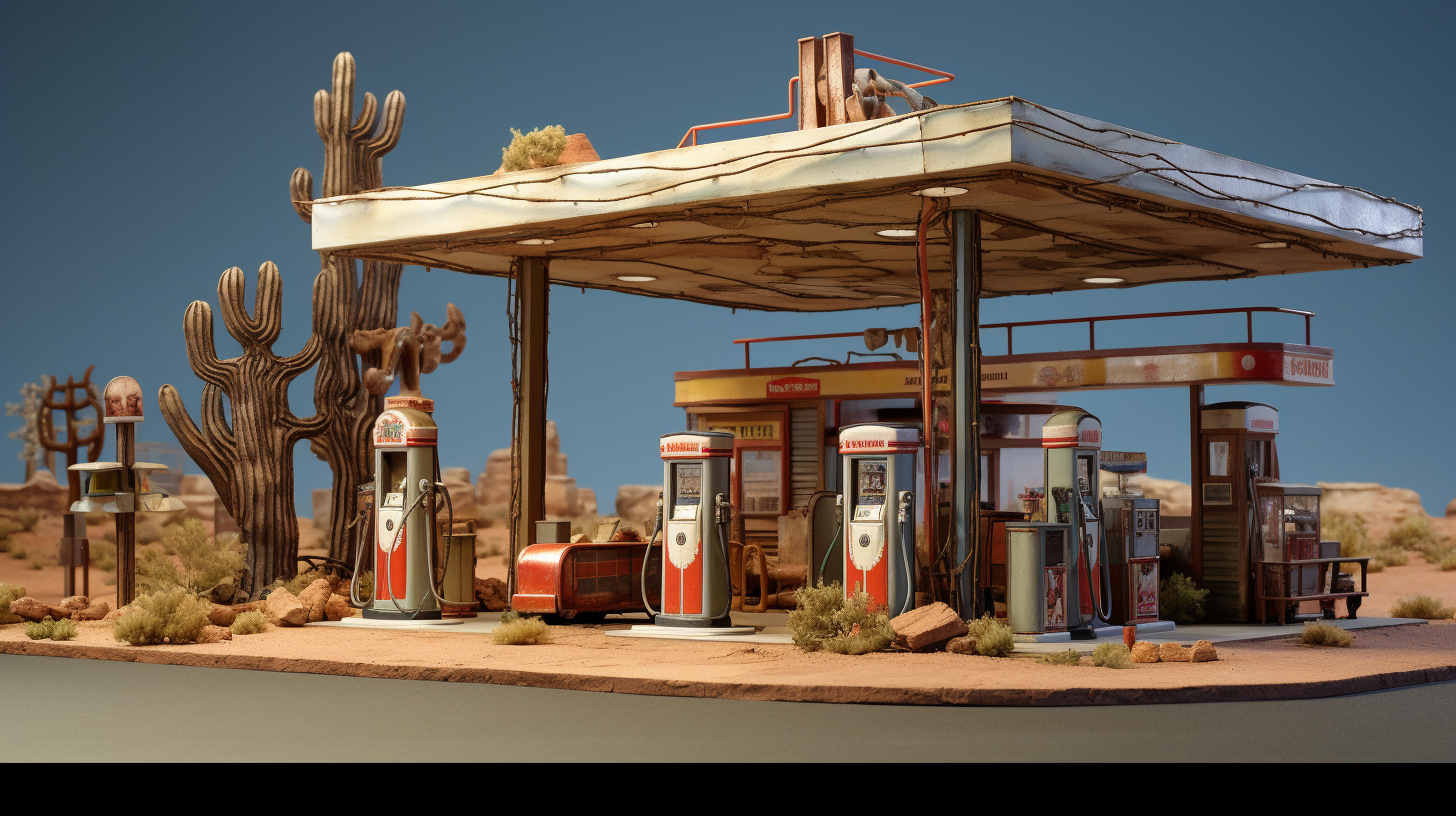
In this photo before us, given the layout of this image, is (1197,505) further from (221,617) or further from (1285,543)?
(221,617)

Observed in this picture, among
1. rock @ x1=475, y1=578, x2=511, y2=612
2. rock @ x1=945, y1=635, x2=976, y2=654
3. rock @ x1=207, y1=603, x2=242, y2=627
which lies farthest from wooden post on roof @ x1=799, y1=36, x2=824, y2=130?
rock @ x1=207, y1=603, x2=242, y2=627

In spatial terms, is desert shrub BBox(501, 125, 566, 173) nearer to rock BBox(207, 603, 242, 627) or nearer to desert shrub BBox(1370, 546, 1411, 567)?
rock BBox(207, 603, 242, 627)

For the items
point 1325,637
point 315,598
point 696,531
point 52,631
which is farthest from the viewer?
point 315,598

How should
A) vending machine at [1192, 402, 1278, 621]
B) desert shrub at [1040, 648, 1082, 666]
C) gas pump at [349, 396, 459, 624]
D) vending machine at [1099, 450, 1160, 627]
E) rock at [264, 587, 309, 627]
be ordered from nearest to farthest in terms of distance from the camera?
1. desert shrub at [1040, 648, 1082, 666]
2. vending machine at [1099, 450, 1160, 627]
3. rock at [264, 587, 309, 627]
4. gas pump at [349, 396, 459, 624]
5. vending machine at [1192, 402, 1278, 621]

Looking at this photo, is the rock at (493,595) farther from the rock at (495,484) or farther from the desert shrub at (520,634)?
the rock at (495,484)

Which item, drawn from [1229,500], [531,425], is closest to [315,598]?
[531,425]

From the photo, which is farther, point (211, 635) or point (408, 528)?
point (408, 528)
